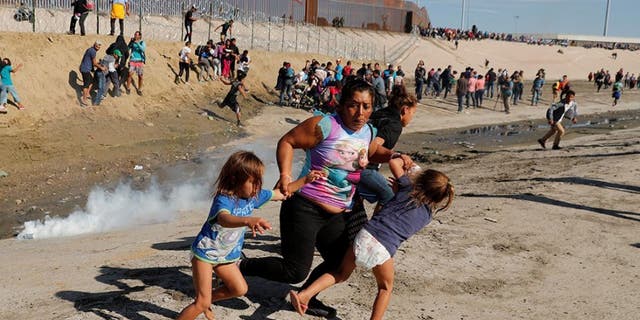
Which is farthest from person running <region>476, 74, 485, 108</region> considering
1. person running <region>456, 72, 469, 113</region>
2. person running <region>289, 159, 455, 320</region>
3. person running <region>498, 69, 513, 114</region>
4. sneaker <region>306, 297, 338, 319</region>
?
person running <region>289, 159, 455, 320</region>

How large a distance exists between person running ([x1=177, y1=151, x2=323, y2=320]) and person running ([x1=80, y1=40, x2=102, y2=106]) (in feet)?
44.9

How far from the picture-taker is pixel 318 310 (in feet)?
15.5

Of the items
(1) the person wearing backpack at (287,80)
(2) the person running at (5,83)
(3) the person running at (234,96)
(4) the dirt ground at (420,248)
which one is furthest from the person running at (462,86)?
(2) the person running at (5,83)

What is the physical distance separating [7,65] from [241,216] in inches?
507

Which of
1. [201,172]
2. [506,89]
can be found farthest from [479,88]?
[201,172]

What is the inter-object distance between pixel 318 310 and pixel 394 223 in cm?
97

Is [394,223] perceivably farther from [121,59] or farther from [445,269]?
[121,59]

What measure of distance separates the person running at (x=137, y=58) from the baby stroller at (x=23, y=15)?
3.20 meters

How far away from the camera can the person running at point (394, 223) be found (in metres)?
4.18

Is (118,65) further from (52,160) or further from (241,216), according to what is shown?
→ (241,216)

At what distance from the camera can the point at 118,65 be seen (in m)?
17.8

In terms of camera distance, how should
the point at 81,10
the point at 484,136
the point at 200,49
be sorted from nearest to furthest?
the point at 81,10 < the point at 484,136 < the point at 200,49

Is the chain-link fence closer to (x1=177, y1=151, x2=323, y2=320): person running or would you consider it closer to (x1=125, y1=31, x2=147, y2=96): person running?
(x1=125, y1=31, x2=147, y2=96): person running

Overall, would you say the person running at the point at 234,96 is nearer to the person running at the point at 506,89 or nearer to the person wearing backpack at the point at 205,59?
the person wearing backpack at the point at 205,59
